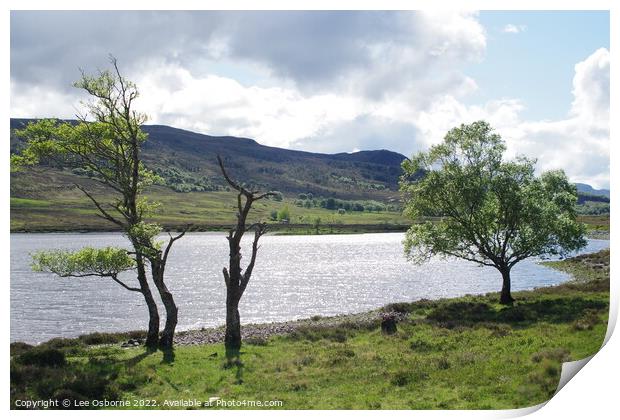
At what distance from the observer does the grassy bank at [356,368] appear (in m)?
22.9

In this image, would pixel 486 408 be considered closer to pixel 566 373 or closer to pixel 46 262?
pixel 566 373

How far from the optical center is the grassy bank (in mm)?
22938

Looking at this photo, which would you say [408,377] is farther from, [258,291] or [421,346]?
[258,291]

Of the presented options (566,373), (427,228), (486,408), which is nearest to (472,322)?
(427,228)

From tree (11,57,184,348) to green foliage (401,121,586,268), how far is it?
2439 centimetres

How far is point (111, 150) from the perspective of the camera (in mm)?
33500

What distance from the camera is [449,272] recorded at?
3920 inches

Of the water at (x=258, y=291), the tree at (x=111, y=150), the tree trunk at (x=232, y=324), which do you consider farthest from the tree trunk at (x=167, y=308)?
the water at (x=258, y=291)

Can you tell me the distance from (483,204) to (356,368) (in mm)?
24646

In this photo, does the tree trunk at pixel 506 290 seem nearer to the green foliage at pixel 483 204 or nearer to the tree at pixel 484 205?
the tree at pixel 484 205

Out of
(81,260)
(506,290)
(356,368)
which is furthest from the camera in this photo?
(506,290)

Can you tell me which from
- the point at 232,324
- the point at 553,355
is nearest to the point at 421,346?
the point at 553,355

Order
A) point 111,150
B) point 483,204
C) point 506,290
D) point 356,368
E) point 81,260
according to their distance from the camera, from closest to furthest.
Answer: point 356,368, point 81,260, point 111,150, point 483,204, point 506,290

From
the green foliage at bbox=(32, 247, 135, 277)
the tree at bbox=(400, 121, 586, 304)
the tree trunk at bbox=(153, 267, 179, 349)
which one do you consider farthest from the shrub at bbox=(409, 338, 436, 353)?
the green foliage at bbox=(32, 247, 135, 277)
